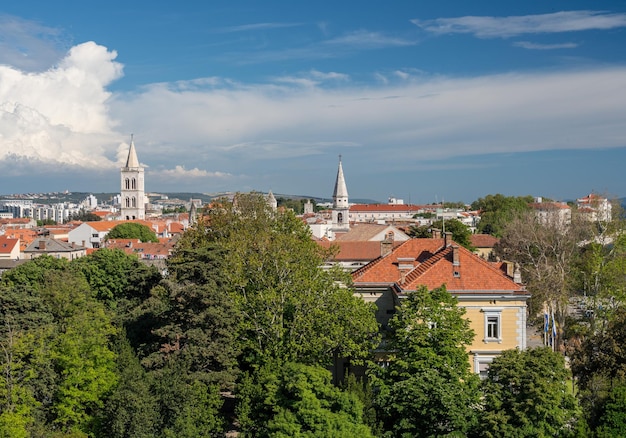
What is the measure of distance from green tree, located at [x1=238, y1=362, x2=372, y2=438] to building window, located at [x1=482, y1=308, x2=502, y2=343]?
31.2 feet

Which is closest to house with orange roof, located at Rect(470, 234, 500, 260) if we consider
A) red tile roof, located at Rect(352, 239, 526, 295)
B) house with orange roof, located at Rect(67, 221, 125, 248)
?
red tile roof, located at Rect(352, 239, 526, 295)

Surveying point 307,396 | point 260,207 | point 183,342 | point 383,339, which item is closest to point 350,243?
point 260,207

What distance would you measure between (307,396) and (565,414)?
9.01 meters

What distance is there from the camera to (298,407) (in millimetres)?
23594

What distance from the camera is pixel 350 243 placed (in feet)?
231

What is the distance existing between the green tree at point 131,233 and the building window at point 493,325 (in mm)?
94613

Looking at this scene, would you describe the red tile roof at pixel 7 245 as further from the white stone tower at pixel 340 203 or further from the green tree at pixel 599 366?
the green tree at pixel 599 366

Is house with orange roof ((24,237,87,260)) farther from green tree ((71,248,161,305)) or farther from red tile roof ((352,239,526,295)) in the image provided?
red tile roof ((352,239,526,295))

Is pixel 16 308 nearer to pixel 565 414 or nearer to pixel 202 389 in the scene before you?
pixel 202 389

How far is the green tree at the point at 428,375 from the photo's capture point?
80.5 ft

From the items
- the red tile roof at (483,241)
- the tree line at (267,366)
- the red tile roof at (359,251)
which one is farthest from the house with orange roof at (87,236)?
the tree line at (267,366)

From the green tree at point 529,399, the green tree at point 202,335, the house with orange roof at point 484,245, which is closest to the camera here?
the green tree at point 529,399

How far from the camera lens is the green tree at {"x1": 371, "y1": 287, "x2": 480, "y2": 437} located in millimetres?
24531

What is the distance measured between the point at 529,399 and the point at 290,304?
11.9m
